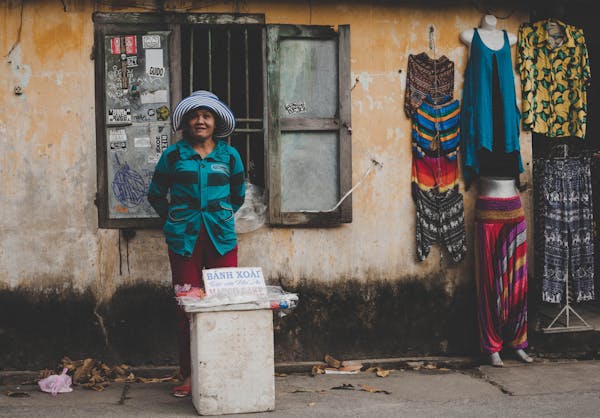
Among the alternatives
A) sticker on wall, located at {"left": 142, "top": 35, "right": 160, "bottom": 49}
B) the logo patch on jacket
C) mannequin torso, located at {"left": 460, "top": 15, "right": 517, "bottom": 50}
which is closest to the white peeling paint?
sticker on wall, located at {"left": 142, "top": 35, "right": 160, "bottom": 49}

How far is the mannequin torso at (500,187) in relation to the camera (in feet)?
20.5

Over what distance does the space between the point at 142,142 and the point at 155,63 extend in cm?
63

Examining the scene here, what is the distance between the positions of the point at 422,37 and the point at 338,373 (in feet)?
9.26

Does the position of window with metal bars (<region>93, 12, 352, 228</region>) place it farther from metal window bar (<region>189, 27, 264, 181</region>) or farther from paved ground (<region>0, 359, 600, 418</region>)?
paved ground (<region>0, 359, 600, 418</region>)

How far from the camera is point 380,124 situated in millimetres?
6406

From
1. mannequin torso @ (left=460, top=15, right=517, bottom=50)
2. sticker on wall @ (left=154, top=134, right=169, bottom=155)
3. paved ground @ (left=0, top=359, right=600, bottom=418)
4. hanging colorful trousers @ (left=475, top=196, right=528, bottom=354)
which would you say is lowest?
paved ground @ (left=0, top=359, right=600, bottom=418)

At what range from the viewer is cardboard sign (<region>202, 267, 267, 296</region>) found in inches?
194

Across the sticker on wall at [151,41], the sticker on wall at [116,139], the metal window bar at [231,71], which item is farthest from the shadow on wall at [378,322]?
the sticker on wall at [151,41]

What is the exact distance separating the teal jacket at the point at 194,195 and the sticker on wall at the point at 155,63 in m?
0.94

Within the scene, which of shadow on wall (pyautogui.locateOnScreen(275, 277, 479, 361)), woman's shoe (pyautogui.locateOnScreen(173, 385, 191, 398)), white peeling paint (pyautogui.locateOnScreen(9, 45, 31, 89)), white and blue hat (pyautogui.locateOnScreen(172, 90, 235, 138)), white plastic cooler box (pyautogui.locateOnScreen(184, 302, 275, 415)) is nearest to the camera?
white plastic cooler box (pyautogui.locateOnScreen(184, 302, 275, 415))

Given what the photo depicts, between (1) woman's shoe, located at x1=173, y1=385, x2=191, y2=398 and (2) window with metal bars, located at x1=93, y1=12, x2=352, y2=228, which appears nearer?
(1) woman's shoe, located at x1=173, y1=385, x2=191, y2=398

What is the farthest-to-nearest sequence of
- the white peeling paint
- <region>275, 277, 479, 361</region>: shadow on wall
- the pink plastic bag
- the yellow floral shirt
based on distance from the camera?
1. the yellow floral shirt
2. <region>275, 277, 479, 361</region>: shadow on wall
3. the white peeling paint
4. the pink plastic bag

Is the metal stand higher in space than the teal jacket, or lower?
lower

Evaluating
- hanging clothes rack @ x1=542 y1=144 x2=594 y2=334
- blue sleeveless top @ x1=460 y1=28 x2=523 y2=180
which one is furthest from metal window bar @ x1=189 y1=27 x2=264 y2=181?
hanging clothes rack @ x1=542 y1=144 x2=594 y2=334
